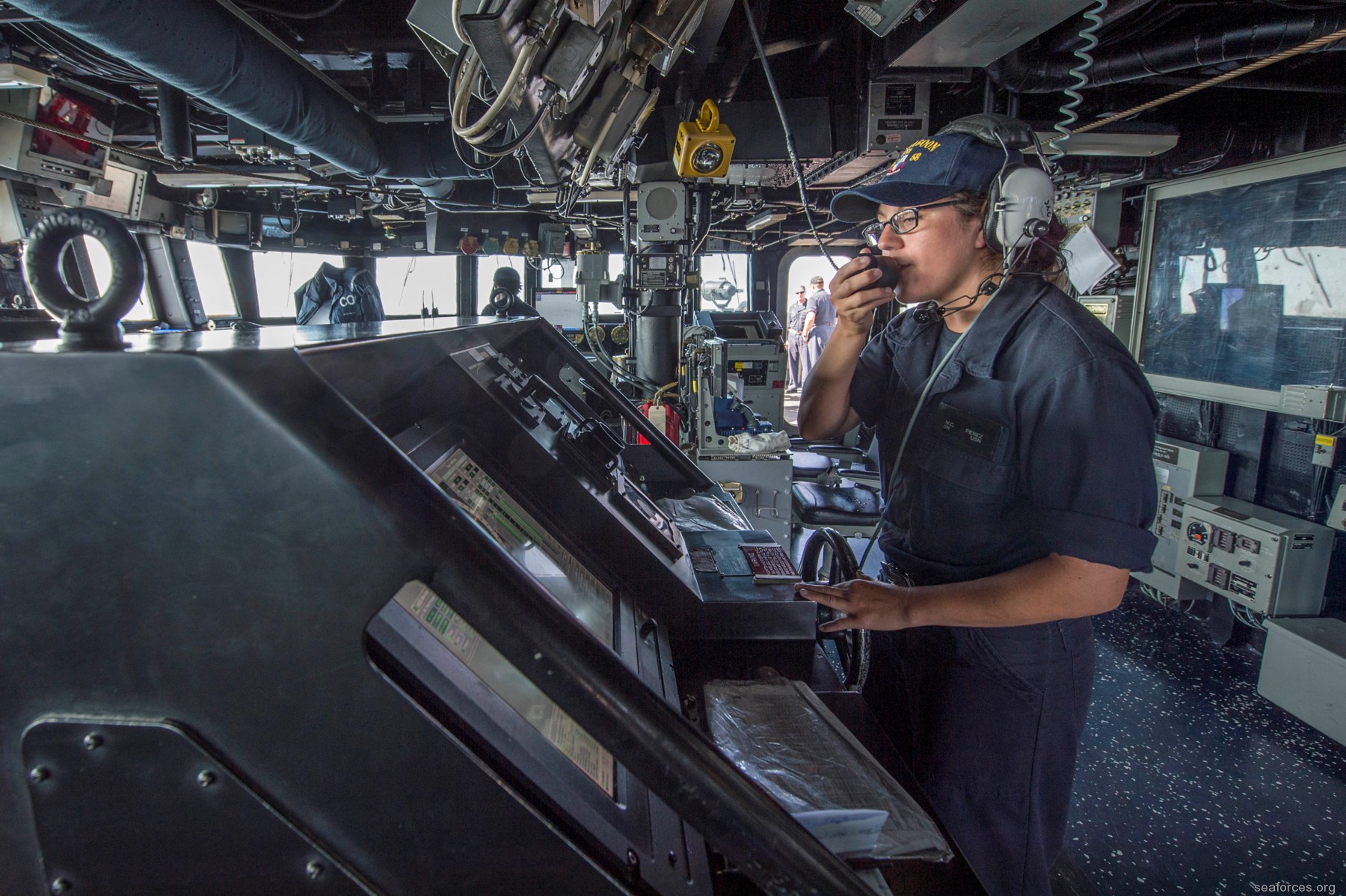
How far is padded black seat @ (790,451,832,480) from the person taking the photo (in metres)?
4.95

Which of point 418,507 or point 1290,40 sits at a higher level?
point 1290,40

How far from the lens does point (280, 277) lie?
8344 mm

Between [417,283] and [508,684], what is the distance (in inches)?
368

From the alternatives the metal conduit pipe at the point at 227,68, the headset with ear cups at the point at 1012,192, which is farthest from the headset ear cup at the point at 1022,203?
the metal conduit pipe at the point at 227,68

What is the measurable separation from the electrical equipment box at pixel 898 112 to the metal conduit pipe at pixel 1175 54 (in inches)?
10.6

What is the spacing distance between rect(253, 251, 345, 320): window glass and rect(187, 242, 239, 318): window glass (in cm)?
33

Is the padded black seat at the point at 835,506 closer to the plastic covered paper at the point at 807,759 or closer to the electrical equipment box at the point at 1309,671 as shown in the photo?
the electrical equipment box at the point at 1309,671

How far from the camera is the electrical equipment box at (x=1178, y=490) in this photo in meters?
3.80

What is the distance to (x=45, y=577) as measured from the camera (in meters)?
0.47

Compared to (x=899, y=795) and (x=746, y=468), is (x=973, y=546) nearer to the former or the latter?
(x=899, y=795)

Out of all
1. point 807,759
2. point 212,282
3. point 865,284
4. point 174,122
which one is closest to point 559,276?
point 212,282

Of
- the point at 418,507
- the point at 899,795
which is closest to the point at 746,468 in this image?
the point at 899,795

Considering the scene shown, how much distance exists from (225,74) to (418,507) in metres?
2.47

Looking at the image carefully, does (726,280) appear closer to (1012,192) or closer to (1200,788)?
(1200,788)
